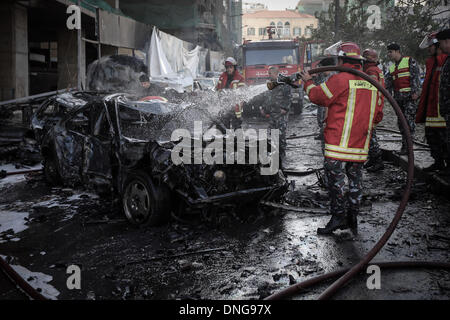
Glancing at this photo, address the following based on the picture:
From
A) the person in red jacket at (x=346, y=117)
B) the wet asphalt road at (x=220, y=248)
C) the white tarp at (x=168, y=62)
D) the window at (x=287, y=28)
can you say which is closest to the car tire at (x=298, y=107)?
the white tarp at (x=168, y=62)

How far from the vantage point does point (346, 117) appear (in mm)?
4238

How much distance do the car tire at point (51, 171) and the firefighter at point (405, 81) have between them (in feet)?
19.7

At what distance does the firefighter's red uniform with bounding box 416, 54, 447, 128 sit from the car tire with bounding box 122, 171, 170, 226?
4.18m

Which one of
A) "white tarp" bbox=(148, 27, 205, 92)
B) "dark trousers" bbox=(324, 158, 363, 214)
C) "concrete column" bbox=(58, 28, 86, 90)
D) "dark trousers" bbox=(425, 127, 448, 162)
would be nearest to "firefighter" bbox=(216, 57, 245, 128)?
"dark trousers" bbox=(425, 127, 448, 162)

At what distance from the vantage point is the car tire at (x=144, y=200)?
4676 mm

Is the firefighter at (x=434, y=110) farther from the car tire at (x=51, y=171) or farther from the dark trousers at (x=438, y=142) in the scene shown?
the car tire at (x=51, y=171)

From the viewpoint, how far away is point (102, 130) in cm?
576

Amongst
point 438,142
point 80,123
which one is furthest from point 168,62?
point 438,142

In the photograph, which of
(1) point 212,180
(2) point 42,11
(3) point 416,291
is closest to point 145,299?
(1) point 212,180

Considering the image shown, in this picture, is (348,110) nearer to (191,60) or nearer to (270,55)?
(270,55)

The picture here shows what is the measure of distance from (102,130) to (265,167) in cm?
237

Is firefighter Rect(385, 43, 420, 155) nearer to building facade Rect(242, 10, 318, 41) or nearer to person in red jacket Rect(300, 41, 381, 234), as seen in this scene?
person in red jacket Rect(300, 41, 381, 234)

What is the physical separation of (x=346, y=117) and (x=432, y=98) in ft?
9.30
